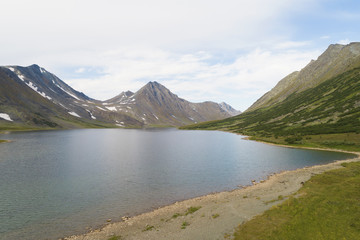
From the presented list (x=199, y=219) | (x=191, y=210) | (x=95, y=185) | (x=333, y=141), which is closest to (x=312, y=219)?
(x=199, y=219)

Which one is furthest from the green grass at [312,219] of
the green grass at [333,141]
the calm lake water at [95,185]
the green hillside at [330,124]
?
the green hillside at [330,124]

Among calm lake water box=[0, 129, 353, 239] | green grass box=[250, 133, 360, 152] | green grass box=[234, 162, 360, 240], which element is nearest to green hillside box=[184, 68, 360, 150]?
green grass box=[250, 133, 360, 152]

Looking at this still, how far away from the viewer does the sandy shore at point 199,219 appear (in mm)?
27234

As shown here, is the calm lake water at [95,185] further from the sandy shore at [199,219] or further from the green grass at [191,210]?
the green grass at [191,210]

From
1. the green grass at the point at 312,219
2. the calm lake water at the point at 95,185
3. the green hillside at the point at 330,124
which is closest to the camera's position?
the green grass at the point at 312,219

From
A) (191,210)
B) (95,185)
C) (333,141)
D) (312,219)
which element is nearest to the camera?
(312,219)

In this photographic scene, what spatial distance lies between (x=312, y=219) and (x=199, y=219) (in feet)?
47.3

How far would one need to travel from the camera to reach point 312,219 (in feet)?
82.6

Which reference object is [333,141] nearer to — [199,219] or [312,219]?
[312,219]

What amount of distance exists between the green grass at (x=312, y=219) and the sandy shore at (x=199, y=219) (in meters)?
2.44

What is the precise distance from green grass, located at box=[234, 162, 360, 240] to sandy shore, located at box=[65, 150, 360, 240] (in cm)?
244

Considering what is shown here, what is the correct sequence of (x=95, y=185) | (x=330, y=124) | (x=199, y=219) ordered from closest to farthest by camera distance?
1. (x=199, y=219)
2. (x=95, y=185)
3. (x=330, y=124)

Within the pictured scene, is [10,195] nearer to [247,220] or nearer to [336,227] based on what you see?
[247,220]

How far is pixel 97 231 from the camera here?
3048cm
